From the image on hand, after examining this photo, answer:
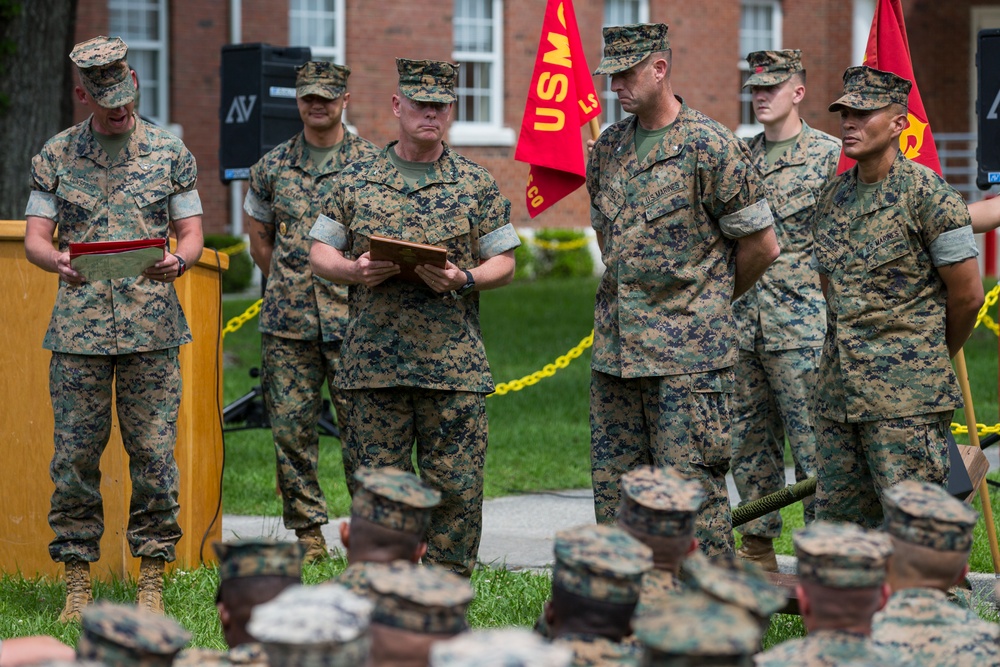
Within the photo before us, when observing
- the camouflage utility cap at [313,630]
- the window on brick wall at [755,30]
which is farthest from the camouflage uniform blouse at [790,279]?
the window on brick wall at [755,30]

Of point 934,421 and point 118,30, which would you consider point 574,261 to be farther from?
point 934,421

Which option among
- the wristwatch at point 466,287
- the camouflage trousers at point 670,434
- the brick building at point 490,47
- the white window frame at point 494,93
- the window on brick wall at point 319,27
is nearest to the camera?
the camouflage trousers at point 670,434

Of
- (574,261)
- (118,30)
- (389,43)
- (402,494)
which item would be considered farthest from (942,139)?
(402,494)

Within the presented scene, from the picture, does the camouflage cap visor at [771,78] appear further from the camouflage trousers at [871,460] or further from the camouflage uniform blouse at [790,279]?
the camouflage trousers at [871,460]

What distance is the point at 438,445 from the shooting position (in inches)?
219

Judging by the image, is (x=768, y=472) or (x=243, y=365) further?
(x=243, y=365)

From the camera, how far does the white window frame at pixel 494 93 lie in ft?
69.4

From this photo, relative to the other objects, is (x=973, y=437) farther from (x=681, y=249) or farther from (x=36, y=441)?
(x=36, y=441)

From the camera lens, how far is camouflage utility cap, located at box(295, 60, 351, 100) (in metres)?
6.84

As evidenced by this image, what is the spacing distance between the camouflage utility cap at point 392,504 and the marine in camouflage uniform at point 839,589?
869mm

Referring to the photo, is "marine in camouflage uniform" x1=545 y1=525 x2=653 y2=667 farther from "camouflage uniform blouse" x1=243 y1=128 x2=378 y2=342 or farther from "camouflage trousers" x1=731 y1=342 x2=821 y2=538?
"camouflage uniform blouse" x1=243 y1=128 x2=378 y2=342

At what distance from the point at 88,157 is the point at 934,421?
139 inches

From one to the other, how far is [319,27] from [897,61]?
1525 centimetres

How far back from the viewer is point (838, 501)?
5.13m
